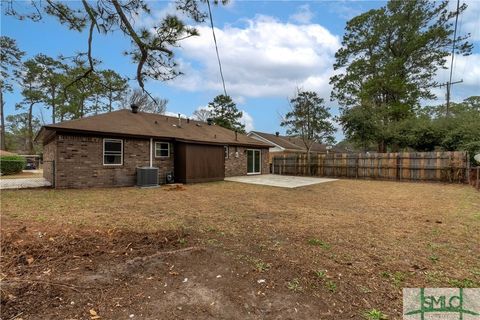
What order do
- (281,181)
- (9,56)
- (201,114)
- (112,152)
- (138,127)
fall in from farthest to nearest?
(201,114), (281,181), (138,127), (112,152), (9,56)

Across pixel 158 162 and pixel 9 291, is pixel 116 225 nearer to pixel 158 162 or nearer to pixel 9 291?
pixel 9 291

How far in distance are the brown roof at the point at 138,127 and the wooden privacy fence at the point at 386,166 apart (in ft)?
13.5

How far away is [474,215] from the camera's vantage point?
6.25m

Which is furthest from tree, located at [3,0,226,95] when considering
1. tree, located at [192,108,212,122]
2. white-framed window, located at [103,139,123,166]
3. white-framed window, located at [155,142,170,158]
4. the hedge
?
tree, located at [192,108,212,122]

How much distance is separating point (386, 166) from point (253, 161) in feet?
27.6

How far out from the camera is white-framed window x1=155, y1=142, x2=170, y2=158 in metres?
12.7

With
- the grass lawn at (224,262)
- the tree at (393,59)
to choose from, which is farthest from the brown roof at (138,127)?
the tree at (393,59)

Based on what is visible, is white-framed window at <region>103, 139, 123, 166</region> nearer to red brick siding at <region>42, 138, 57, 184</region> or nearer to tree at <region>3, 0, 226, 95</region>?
red brick siding at <region>42, 138, 57, 184</region>

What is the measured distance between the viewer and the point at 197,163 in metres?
13.3

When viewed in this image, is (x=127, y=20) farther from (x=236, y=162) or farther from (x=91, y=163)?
(x=236, y=162)

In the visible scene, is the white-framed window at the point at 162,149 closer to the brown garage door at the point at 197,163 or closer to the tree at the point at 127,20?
the brown garage door at the point at 197,163

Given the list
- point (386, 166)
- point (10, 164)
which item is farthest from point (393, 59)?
point (10, 164)

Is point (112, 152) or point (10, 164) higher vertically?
point (112, 152)

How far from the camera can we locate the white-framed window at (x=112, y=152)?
1105 cm
